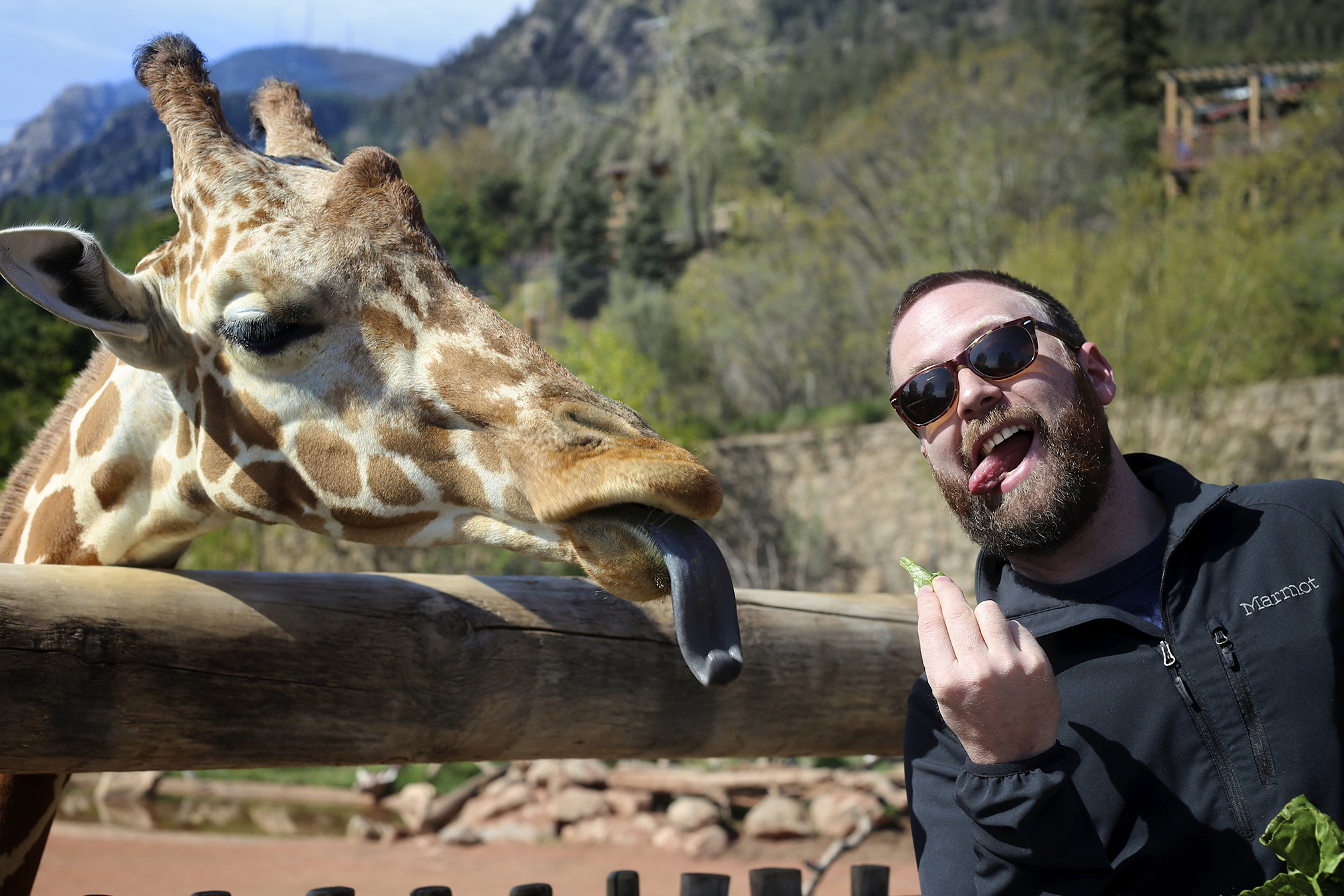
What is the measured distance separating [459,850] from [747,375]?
14.1 m

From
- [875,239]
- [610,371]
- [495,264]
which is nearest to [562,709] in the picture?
[610,371]

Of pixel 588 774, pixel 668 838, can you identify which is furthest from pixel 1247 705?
pixel 588 774

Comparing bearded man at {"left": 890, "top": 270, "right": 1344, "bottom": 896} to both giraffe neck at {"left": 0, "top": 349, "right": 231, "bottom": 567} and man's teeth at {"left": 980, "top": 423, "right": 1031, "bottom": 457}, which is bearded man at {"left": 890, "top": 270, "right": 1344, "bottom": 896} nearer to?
man's teeth at {"left": 980, "top": 423, "right": 1031, "bottom": 457}

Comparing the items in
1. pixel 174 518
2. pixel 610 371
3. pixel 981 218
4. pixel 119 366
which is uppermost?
pixel 981 218

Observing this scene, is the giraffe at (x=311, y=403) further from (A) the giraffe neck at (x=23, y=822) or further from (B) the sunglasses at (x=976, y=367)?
(B) the sunglasses at (x=976, y=367)

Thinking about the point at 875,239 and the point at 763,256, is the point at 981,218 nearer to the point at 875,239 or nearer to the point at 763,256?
the point at 875,239

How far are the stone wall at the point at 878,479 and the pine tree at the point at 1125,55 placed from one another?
19074 mm

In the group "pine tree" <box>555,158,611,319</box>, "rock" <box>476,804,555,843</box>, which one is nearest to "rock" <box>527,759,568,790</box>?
"rock" <box>476,804,555,843</box>

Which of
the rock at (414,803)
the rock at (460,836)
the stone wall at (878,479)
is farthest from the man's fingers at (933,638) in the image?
the stone wall at (878,479)

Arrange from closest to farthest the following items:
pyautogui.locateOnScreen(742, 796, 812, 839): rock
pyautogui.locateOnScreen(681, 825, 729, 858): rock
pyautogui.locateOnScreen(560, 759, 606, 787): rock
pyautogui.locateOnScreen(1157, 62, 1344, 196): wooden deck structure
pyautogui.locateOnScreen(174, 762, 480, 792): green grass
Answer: pyautogui.locateOnScreen(681, 825, 729, 858): rock < pyautogui.locateOnScreen(742, 796, 812, 839): rock < pyautogui.locateOnScreen(560, 759, 606, 787): rock < pyautogui.locateOnScreen(174, 762, 480, 792): green grass < pyautogui.locateOnScreen(1157, 62, 1344, 196): wooden deck structure

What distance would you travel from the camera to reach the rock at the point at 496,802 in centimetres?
934

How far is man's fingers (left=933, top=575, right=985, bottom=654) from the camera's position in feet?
4.38

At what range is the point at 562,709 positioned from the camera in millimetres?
1937

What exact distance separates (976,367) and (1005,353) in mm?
58
